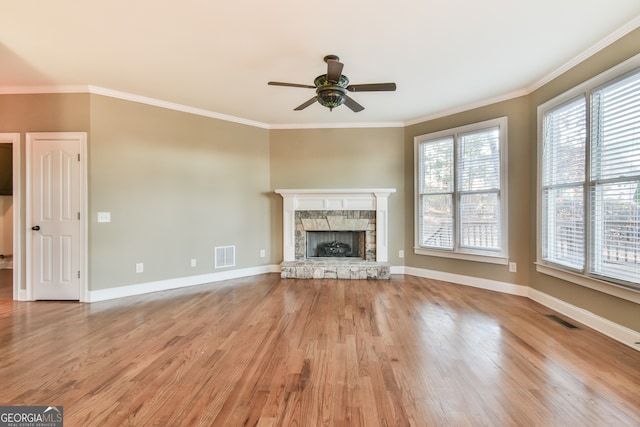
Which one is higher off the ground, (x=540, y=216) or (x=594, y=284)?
(x=540, y=216)

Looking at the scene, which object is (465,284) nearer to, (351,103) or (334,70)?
(351,103)

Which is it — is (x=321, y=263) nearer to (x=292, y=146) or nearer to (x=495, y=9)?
(x=292, y=146)

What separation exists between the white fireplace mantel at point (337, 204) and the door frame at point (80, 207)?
8.93 ft

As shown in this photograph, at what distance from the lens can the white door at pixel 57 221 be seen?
138 inches

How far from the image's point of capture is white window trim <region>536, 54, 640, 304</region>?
2342 millimetres

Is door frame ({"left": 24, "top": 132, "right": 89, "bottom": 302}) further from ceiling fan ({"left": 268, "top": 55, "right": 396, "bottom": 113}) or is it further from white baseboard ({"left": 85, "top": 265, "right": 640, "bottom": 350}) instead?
ceiling fan ({"left": 268, "top": 55, "right": 396, "bottom": 113})

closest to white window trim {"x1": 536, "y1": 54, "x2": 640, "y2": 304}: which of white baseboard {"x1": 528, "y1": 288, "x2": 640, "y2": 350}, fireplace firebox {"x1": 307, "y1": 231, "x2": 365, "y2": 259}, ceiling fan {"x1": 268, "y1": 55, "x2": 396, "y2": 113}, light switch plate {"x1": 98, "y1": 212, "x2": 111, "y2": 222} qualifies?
white baseboard {"x1": 528, "y1": 288, "x2": 640, "y2": 350}

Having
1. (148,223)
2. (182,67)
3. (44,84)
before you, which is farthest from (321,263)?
(44,84)

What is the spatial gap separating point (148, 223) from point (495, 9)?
15.2ft

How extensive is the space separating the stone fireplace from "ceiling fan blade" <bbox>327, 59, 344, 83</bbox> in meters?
2.47

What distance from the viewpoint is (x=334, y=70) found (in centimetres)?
239

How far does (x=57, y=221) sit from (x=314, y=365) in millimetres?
3863

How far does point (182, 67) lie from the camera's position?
3.03m

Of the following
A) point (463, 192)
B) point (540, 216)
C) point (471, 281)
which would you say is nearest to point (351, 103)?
point (463, 192)
